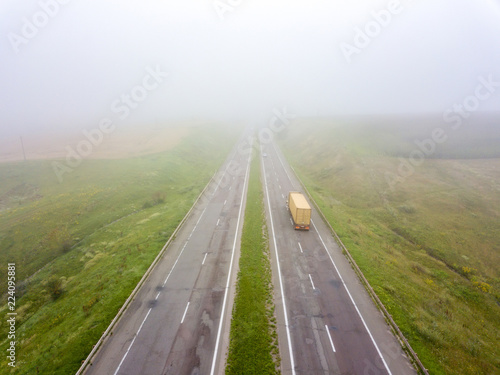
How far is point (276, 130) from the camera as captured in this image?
126250 mm

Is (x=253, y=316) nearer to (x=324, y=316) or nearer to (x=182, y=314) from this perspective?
(x=324, y=316)

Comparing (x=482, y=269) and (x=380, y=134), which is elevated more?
(x=380, y=134)

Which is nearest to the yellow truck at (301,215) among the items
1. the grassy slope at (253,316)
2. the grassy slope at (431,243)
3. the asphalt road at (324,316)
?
the asphalt road at (324,316)

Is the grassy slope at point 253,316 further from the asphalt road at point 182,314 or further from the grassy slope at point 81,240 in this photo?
the grassy slope at point 81,240

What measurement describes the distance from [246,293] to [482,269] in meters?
26.3

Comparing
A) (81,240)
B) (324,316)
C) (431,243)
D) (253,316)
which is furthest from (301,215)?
(81,240)

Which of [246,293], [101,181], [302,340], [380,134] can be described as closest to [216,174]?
[101,181]

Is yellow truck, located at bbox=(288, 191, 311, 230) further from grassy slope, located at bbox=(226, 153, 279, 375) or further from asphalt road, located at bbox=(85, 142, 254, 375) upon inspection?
asphalt road, located at bbox=(85, 142, 254, 375)

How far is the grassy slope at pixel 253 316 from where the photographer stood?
1444 cm

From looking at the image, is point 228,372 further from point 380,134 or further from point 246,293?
point 380,134

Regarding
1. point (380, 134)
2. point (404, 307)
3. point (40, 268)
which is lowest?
point (40, 268)

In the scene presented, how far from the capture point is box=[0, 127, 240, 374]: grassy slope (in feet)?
57.3

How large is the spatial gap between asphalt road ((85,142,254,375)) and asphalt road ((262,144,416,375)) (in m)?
4.67

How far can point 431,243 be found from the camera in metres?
30.0
